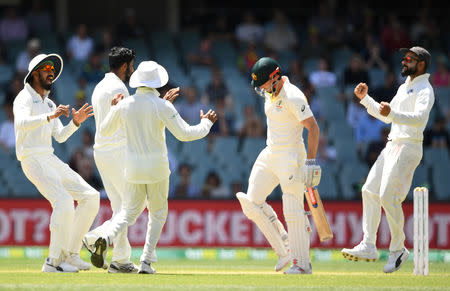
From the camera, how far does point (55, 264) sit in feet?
32.4

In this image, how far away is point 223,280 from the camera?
9172 millimetres

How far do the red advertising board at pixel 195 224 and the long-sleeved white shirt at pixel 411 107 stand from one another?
15.4 feet

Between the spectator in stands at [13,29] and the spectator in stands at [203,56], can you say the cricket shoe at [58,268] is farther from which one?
the spectator in stands at [13,29]

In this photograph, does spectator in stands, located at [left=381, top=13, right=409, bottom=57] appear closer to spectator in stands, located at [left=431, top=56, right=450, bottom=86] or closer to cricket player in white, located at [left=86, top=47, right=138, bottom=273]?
spectator in stands, located at [left=431, top=56, right=450, bottom=86]

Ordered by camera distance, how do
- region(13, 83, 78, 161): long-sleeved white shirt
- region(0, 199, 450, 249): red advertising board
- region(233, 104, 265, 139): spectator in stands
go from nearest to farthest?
1. region(13, 83, 78, 161): long-sleeved white shirt
2. region(0, 199, 450, 249): red advertising board
3. region(233, 104, 265, 139): spectator in stands

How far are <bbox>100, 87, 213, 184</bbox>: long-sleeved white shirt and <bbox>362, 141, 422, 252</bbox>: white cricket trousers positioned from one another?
195 cm

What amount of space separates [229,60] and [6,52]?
4406mm

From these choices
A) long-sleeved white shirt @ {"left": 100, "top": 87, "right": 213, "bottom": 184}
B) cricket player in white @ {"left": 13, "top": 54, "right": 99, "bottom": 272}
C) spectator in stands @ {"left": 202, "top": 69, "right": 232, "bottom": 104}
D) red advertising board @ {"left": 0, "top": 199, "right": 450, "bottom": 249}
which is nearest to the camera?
long-sleeved white shirt @ {"left": 100, "top": 87, "right": 213, "bottom": 184}

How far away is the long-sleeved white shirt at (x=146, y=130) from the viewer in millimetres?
9414

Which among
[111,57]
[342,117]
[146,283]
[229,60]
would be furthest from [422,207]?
[229,60]

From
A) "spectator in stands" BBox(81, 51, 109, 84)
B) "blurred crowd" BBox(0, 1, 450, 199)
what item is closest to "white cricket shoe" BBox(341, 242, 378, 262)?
"blurred crowd" BBox(0, 1, 450, 199)

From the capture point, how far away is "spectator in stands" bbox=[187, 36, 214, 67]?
18797 millimetres

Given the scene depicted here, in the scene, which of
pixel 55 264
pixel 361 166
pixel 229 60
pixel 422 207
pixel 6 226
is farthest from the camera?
pixel 229 60

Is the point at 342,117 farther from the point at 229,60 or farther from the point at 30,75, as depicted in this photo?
the point at 30,75
